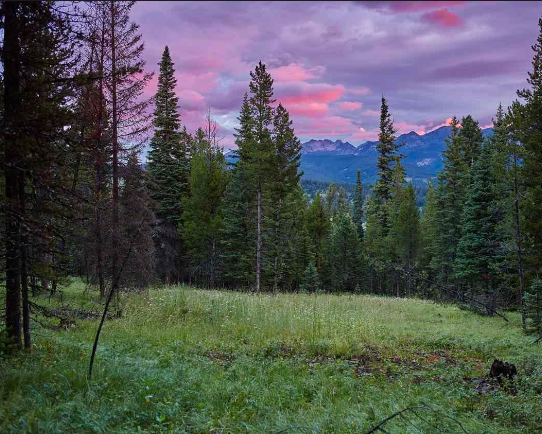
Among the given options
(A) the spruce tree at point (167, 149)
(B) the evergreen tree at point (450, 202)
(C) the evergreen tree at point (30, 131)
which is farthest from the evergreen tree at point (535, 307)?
(A) the spruce tree at point (167, 149)

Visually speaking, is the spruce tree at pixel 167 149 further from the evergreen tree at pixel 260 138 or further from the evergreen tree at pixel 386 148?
the evergreen tree at pixel 386 148

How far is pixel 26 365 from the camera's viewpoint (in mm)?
5820

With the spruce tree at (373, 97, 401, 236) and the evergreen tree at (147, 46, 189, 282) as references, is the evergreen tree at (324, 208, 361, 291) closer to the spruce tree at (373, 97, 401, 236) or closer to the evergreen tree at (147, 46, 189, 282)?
the spruce tree at (373, 97, 401, 236)

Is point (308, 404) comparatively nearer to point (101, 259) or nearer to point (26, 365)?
point (26, 365)

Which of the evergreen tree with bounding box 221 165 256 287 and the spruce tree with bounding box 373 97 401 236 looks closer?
the evergreen tree with bounding box 221 165 256 287

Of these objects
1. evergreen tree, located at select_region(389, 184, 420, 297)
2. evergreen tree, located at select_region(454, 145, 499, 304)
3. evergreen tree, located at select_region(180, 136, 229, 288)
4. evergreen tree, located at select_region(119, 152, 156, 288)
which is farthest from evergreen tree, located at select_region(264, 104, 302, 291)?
evergreen tree, located at select_region(119, 152, 156, 288)

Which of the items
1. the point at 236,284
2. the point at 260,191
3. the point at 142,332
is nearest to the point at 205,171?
the point at 260,191

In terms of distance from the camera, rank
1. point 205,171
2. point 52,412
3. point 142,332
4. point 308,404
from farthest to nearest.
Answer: point 205,171 < point 142,332 < point 308,404 < point 52,412

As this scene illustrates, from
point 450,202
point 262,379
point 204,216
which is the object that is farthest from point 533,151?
point 204,216

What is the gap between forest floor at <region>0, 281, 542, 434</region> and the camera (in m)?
4.61

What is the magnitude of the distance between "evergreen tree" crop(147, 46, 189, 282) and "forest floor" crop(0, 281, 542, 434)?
71.3 ft

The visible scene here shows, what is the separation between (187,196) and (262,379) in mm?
31007

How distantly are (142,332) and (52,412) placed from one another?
641 centimetres

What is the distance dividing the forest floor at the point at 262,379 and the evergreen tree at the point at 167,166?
21.7 meters
